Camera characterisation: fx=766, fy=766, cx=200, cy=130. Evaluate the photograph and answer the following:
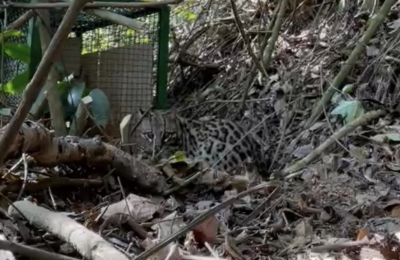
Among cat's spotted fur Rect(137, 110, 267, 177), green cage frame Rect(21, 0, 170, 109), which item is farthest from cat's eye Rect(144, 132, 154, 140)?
green cage frame Rect(21, 0, 170, 109)

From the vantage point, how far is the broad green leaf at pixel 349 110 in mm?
4355

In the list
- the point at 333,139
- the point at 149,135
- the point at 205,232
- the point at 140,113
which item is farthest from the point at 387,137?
the point at 205,232

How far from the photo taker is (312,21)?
625cm

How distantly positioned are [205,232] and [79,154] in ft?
2.14

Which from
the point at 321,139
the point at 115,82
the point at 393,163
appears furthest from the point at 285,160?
the point at 115,82

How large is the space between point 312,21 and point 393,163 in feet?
8.74

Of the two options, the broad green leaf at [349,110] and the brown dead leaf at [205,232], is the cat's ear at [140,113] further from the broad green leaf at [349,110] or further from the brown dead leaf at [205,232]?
the brown dead leaf at [205,232]

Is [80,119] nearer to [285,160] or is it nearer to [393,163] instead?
[285,160]

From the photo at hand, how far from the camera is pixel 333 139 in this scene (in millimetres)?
4113

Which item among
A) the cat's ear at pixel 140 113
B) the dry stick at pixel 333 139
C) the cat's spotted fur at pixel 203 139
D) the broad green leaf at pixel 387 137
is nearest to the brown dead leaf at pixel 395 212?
the dry stick at pixel 333 139

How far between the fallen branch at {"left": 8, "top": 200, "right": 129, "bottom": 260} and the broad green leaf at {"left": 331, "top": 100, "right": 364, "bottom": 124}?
2.54 meters

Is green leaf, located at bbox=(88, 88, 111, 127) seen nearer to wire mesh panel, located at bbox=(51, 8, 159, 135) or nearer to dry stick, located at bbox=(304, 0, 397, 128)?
wire mesh panel, located at bbox=(51, 8, 159, 135)

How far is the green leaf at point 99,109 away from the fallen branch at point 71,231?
166 centimetres

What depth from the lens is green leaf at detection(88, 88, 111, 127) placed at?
387 cm
